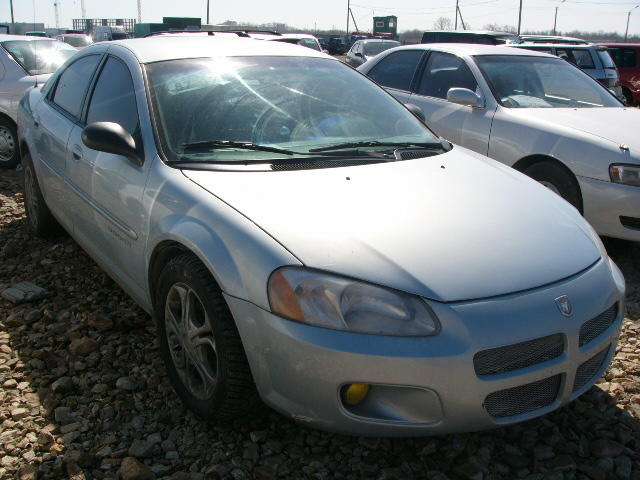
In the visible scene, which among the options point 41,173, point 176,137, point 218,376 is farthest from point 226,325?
point 41,173

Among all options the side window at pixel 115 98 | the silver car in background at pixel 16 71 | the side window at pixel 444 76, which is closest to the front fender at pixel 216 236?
the side window at pixel 115 98

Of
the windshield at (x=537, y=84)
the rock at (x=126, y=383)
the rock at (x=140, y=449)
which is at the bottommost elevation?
the rock at (x=140, y=449)

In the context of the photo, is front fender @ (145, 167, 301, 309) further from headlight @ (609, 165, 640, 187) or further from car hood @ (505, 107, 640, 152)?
car hood @ (505, 107, 640, 152)

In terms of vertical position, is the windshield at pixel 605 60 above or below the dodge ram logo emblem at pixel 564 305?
above

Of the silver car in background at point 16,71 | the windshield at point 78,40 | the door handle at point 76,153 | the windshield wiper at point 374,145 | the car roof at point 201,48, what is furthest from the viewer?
the windshield at point 78,40

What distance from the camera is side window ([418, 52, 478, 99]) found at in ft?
19.5

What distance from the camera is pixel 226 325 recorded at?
Result: 93.7 inches

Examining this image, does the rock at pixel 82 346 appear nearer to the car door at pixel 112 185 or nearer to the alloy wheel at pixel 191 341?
the car door at pixel 112 185

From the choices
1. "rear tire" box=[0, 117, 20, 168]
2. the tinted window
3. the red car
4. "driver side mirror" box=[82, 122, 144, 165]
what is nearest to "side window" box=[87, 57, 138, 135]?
"driver side mirror" box=[82, 122, 144, 165]

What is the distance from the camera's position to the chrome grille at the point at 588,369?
7.86ft

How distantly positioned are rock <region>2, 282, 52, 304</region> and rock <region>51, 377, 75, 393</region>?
107cm

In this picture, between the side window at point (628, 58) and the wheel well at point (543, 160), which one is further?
the side window at point (628, 58)

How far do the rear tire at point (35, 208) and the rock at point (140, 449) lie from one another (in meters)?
2.55

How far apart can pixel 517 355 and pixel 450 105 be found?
13.6ft
